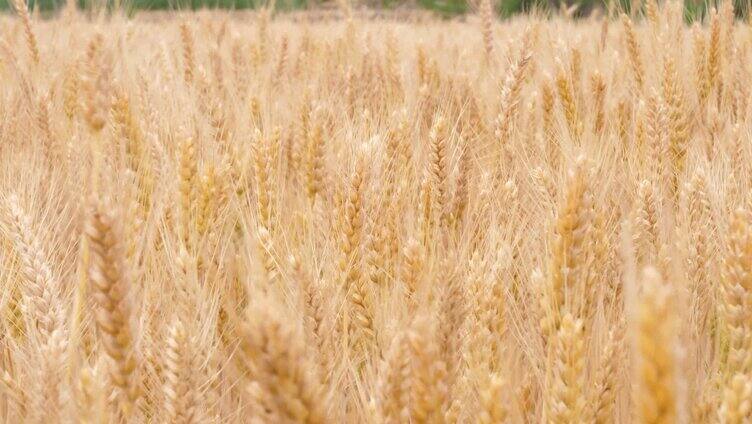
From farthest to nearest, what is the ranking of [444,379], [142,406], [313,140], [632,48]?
[632,48]
[313,140]
[142,406]
[444,379]

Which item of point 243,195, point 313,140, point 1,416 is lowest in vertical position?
point 1,416

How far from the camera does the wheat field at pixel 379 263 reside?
0.71 metres

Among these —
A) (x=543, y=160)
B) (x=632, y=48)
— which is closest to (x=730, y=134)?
(x=543, y=160)

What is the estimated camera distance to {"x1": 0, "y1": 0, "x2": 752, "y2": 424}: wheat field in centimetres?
71

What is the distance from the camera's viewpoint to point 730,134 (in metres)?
1.70

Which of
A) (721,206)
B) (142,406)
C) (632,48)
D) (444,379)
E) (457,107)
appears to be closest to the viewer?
(444,379)

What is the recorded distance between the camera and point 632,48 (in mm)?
Answer: 2223

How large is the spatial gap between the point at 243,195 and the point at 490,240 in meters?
0.70

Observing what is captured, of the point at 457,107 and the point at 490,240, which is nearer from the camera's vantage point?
the point at 490,240

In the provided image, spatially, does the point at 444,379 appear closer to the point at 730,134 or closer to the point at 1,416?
the point at 1,416

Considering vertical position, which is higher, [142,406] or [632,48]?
[632,48]

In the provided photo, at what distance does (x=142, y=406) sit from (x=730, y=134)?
1439 millimetres

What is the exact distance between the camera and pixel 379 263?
44.8 inches

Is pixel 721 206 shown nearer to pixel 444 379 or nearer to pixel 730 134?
pixel 730 134
